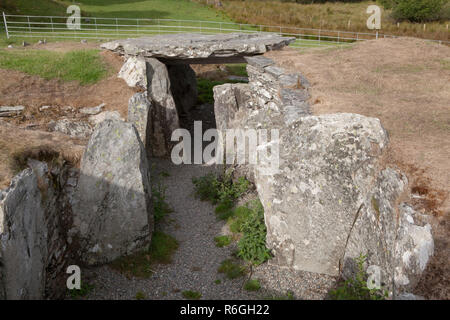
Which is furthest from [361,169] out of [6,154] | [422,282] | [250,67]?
[250,67]

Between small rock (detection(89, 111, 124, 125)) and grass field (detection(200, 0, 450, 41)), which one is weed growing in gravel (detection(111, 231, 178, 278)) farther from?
grass field (detection(200, 0, 450, 41))

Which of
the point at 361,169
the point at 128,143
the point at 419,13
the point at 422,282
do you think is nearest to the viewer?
the point at 422,282

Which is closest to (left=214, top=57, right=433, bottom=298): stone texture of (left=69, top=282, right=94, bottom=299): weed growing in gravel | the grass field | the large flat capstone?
(left=69, top=282, right=94, bottom=299): weed growing in gravel

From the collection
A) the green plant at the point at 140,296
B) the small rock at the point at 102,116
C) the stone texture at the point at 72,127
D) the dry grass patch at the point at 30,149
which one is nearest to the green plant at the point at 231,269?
the green plant at the point at 140,296

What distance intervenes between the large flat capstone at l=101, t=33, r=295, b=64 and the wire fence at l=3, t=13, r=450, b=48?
7302 mm

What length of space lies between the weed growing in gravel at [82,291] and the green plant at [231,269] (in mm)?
3198

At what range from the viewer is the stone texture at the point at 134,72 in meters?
17.4

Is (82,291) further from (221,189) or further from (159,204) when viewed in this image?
(221,189)

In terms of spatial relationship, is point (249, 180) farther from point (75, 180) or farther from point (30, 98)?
point (30, 98)

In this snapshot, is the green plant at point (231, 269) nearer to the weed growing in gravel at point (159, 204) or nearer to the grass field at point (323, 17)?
the weed growing in gravel at point (159, 204)

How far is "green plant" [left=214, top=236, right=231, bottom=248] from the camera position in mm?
11352

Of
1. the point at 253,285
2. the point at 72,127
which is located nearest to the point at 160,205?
the point at 253,285

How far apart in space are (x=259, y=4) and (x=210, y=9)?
6616 millimetres

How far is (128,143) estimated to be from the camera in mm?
10078
